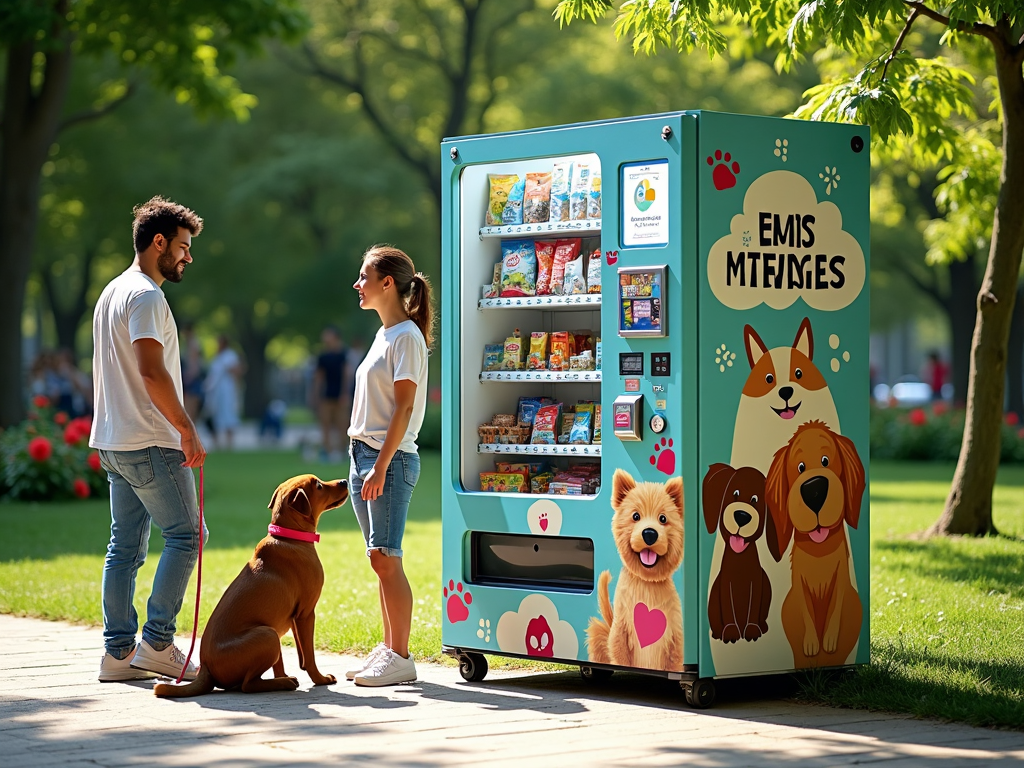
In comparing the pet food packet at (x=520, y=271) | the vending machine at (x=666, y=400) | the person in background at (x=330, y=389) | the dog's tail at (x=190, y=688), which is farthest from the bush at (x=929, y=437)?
the dog's tail at (x=190, y=688)

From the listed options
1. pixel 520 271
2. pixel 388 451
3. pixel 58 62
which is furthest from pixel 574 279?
pixel 58 62

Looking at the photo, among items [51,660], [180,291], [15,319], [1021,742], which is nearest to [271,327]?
[180,291]

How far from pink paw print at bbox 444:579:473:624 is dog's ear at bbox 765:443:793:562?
5.13 ft

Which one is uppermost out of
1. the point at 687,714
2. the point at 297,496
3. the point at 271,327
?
the point at 271,327

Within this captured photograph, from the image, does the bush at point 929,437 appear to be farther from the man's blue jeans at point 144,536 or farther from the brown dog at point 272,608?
the man's blue jeans at point 144,536

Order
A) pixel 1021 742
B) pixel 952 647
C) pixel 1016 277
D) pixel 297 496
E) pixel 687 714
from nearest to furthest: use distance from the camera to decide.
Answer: pixel 1021 742
pixel 687 714
pixel 297 496
pixel 952 647
pixel 1016 277

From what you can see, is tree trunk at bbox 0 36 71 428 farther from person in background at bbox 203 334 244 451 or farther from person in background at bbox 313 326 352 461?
person in background at bbox 203 334 244 451

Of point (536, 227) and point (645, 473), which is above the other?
point (536, 227)

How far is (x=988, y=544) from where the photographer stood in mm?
11180

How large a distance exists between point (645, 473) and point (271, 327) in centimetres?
3601

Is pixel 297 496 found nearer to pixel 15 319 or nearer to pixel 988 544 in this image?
pixel 988 544

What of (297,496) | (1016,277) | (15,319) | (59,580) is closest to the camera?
(297,496)

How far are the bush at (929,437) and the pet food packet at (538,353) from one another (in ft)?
52.4

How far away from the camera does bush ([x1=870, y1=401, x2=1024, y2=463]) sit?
21953 mm
